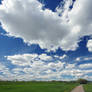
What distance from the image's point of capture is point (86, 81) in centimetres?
14125

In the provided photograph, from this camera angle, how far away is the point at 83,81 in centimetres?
13988

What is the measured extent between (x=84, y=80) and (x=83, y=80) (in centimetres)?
159

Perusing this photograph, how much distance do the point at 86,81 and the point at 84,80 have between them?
268 cm

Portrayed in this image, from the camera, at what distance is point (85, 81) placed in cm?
14112

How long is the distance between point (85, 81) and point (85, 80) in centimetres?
201

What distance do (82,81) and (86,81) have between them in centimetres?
600

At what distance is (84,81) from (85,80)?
351 centimetres

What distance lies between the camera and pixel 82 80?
142 meters

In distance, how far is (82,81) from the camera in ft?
458

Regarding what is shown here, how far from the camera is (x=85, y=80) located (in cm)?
14288

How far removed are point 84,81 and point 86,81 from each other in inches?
125

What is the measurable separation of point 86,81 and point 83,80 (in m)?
3.99

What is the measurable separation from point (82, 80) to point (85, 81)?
399cm
